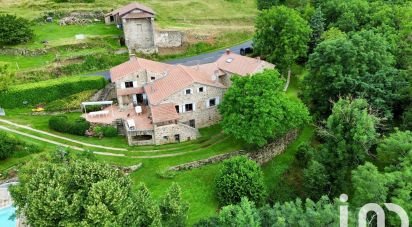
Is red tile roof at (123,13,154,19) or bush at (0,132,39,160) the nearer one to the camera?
bush at (0,132,39,160)

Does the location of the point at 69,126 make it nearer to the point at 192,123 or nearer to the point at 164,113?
the point at 164,113

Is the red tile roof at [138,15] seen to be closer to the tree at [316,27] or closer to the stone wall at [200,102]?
the stone wall at [200,102]

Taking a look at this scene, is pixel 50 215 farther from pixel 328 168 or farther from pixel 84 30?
pixel 84 30

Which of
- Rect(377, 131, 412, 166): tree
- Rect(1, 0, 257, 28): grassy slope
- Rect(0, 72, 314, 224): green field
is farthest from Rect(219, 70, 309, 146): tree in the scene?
Rect(1, 0, 257, 28): grassy slope

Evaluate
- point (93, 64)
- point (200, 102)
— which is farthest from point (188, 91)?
point (93, 64)

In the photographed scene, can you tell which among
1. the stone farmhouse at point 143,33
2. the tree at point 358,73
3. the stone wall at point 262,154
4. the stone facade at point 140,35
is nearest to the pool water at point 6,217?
the stone wall at point 262,154

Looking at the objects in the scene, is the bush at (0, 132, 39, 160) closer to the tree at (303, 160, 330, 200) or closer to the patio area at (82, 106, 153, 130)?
the patio area at (82, 106, 153, 130)

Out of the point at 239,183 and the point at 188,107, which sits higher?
the point at 188,107
